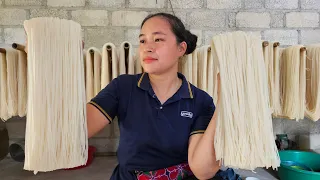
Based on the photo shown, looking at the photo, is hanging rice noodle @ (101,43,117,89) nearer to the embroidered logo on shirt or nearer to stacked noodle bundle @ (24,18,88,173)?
the embroidered logo on shirt

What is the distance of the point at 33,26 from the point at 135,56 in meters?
0.83

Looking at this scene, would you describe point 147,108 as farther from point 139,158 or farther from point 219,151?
point 219,151

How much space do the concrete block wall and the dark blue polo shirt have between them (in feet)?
3.14

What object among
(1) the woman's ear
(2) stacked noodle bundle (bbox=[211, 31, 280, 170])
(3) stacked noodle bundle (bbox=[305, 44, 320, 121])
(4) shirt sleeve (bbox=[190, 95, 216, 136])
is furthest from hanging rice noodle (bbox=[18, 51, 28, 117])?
(3) stacked noodle bundle (bbox=[305, 44, 320, 121])

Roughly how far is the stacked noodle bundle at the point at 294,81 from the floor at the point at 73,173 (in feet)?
1.46

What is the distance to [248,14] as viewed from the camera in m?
2.07

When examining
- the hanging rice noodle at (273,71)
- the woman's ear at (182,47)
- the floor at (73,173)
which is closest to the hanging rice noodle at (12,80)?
the floor at (73,173)

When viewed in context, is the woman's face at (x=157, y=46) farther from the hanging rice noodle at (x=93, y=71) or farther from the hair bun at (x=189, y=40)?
the hanging rice noodle at (x=93, y=71)

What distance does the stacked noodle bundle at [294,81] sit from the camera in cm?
151

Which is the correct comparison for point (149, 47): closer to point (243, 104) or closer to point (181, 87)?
point (181, 87)

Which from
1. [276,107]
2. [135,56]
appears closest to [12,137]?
[135,56]

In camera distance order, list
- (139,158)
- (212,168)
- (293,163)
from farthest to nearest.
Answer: (293,163) → (139,158) → (212,168)

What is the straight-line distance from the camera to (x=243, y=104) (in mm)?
744

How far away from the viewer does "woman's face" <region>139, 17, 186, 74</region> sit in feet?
3.37
